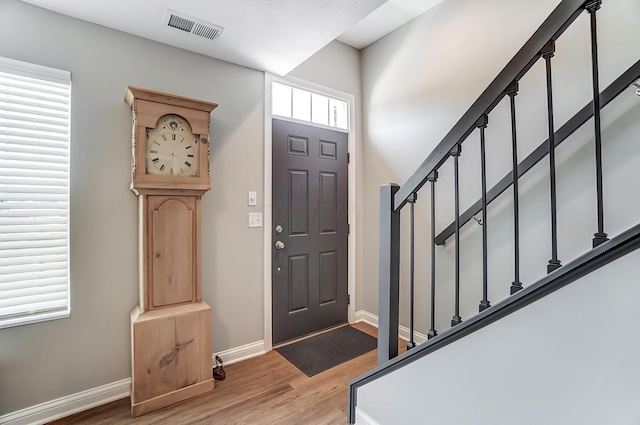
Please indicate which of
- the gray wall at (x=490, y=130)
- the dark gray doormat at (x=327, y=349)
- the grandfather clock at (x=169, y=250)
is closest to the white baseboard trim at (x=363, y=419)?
the dark gray doormat at (x=327, y=349)

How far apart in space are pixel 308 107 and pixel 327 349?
2.25 m

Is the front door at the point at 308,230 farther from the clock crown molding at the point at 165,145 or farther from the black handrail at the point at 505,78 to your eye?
the black handrail at the point at 505,78

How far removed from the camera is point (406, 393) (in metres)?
1.41

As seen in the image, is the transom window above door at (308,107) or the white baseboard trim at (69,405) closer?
the white baseboard trim at (69,405)

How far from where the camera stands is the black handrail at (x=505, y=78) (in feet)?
3.04

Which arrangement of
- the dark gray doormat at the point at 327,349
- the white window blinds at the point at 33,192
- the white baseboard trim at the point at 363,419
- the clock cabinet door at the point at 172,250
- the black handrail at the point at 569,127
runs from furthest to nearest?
the dark gray doormat at the point at 327,349
the clock cabinet door at the point at 172,250
the white window blinds at the point at 33,192
the white baseboard trim at the point at 363,419
the black handrail at the point at 569,127

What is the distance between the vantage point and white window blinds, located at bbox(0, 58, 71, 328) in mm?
1690

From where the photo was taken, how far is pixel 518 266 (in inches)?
42.6

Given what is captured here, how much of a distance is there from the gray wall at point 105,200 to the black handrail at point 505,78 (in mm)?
1590

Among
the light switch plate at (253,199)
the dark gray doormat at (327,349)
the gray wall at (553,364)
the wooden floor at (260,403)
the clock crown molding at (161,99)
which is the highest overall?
the clock crown molding at (161,99)

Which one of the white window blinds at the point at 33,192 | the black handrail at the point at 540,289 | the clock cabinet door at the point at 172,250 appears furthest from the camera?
the clock cabinet door at the point at 172,250

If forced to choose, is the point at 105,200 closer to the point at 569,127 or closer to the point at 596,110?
the point at 596,110

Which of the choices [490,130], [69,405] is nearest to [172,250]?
[69,405]

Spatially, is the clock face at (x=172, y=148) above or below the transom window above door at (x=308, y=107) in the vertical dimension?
below
